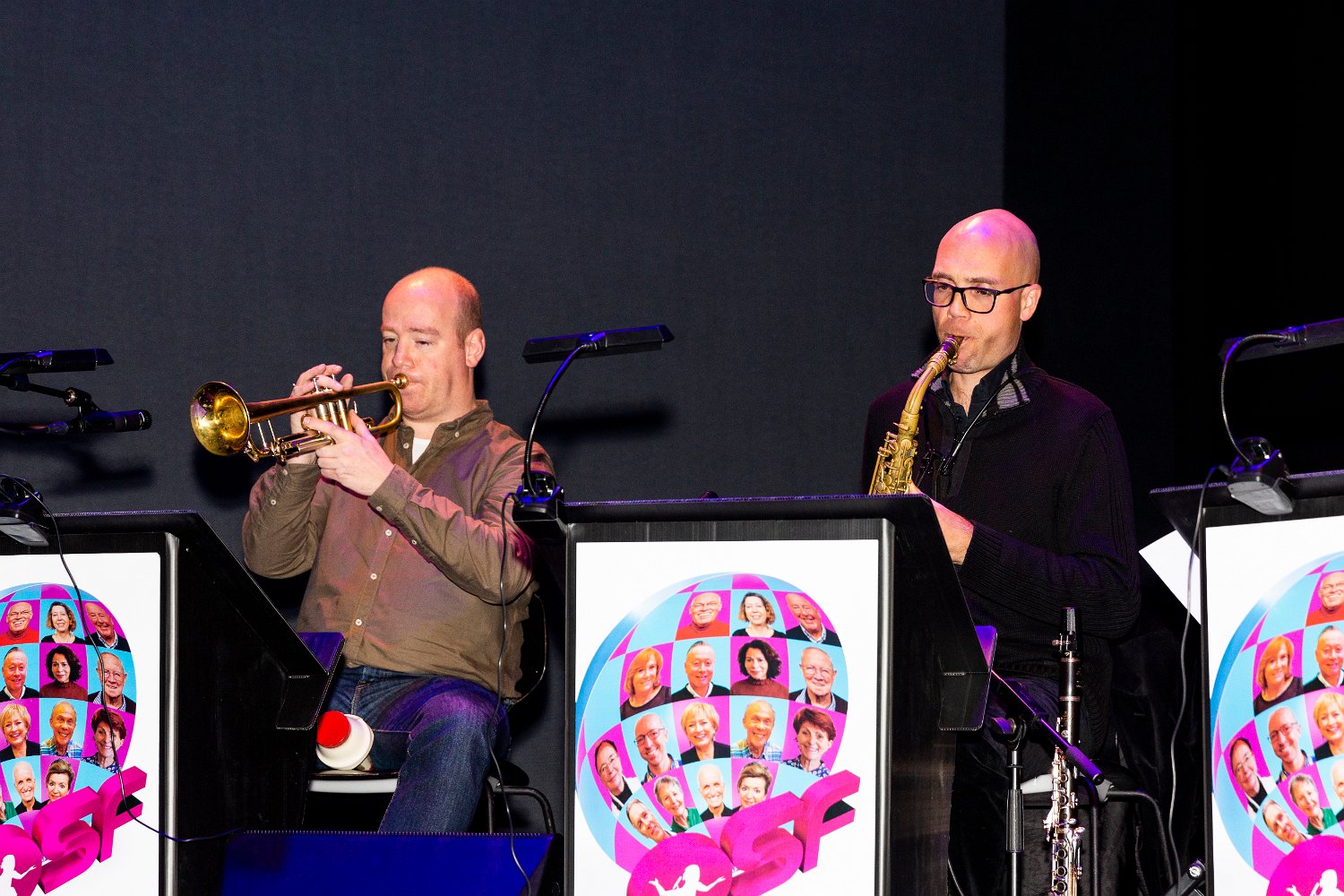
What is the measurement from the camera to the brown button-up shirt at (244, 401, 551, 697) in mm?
3012

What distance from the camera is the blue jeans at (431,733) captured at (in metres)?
2.82

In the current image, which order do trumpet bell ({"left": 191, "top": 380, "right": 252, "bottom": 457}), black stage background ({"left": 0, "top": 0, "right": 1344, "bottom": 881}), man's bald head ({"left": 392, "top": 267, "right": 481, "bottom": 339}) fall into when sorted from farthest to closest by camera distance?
black stage background ({"left": 0, "top": 0, "right": 1344, "bottom": 881}) < man's bald head ({"left": 392, "top": 267, "right": 481, "bottom": 339}) < trumpet bell ({"left": 191, "top": 380, "right": 252, "bottom": 457})

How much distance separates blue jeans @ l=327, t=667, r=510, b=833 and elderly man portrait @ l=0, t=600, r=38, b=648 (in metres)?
0.77

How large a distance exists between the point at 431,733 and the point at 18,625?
827mm

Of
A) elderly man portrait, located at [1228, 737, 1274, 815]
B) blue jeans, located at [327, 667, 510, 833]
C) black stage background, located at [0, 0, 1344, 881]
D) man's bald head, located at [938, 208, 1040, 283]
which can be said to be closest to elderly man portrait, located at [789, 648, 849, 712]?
elderly man portrait, located at [1228, 737, 1274, 815]

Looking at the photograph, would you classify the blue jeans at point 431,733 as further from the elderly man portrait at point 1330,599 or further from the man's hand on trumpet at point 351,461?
the elderly man portrait at point 1330,599

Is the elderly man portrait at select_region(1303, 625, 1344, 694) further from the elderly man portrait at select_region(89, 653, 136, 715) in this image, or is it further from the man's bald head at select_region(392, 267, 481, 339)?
the man's bald head at select_region(392, 267, 481, 339)

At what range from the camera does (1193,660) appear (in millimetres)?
3291

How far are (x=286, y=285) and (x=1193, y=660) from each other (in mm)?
2795

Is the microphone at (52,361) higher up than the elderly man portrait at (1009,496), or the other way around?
the microphone at (52,361)

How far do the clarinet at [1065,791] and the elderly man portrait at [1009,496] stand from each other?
129 mm

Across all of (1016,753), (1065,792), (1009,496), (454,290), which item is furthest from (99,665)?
(1009,496)

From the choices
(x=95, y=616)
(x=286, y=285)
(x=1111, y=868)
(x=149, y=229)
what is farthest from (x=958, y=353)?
(x=149, y=229)

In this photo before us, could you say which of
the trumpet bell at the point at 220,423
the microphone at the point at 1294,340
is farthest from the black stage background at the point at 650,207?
the microphone at the point at 1294,340
